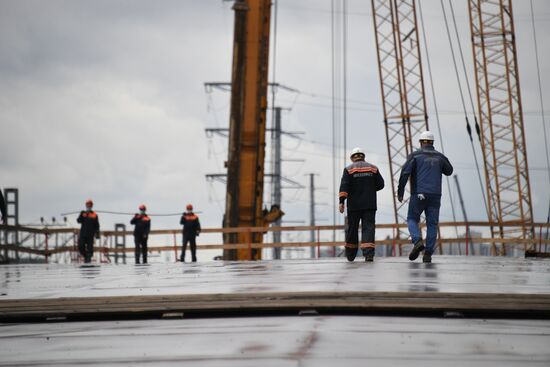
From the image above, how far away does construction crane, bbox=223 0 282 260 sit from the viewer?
2447 centimetres

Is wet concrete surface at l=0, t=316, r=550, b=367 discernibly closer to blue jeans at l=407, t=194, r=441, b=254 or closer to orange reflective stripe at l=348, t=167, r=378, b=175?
blue jeans at l=407, t=194, r=441, b=254

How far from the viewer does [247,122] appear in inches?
985

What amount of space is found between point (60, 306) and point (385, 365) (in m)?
3.37

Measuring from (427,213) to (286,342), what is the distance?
8.70m

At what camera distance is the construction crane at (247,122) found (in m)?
24.5

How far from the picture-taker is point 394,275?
9.80 metres

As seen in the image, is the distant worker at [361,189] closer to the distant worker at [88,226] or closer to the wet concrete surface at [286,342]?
the wet concrete surface at [286,342]

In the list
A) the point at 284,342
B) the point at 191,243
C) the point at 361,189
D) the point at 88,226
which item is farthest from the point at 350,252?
the point at 191,243

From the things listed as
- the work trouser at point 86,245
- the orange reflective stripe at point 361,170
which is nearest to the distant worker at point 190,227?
the work trouser at point 86,245

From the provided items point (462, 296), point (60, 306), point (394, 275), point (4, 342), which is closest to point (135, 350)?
point (4, 342)

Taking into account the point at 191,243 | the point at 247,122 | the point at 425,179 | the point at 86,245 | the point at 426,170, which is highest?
the point at 247,122

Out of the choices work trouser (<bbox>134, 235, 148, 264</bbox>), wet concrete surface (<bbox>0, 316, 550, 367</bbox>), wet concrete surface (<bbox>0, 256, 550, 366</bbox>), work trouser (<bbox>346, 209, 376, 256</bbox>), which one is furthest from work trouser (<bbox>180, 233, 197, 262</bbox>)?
wet concrete surface (<bbox>0, 316, 550, 367</bbox>)

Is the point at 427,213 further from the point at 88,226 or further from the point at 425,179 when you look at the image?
the point at 88,226

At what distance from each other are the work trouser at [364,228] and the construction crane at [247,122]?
1108 centimetres
